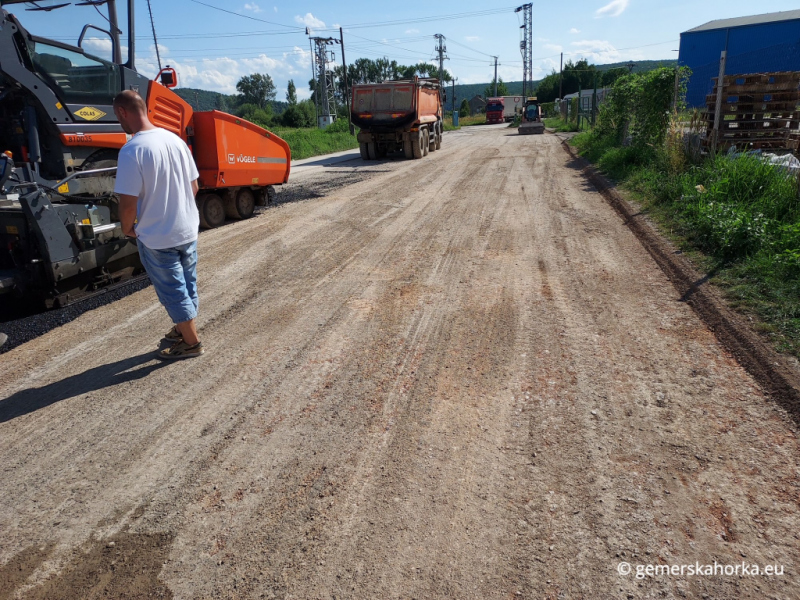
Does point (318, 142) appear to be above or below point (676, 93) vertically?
below

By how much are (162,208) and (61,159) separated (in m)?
2.86

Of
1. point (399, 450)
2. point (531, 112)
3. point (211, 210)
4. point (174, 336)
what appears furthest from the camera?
point (531, 112)

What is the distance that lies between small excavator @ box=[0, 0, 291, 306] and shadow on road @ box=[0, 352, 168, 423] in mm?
1509

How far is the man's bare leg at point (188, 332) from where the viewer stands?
14.2ft

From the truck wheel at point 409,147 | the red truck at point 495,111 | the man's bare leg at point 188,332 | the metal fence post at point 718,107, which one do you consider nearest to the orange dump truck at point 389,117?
the truck wheel at point 409,147

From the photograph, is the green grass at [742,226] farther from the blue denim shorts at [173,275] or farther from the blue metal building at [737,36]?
the blue metal building at [737,36]

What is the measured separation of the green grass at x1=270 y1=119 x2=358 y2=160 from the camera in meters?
25.9

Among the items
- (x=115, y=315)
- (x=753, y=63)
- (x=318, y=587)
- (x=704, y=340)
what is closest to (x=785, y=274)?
(x=704, y=340)

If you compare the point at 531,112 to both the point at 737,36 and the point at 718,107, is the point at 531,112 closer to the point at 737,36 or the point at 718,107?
the point at 737,36

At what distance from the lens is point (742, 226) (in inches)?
241

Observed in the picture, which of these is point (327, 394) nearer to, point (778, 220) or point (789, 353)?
point (789, 353)

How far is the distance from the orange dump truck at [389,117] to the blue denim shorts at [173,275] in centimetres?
1731

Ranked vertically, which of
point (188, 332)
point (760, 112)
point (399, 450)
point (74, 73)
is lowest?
point (399, 450)

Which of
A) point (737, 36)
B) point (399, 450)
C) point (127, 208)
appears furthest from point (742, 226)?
point (737, 36)
